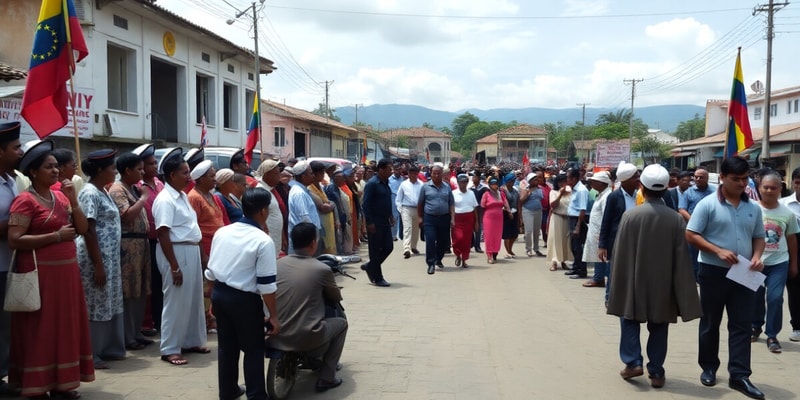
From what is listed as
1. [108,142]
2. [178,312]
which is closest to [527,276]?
[178,312]

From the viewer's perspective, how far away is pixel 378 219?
10094mm

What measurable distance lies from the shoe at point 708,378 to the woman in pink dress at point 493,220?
7488 mm

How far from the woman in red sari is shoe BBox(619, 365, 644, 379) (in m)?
4.32

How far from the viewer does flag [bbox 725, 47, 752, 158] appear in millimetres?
11586

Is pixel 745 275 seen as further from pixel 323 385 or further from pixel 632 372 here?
pixel 323 385

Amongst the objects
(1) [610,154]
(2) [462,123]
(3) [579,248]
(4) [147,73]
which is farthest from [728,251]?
(2) [462,123]

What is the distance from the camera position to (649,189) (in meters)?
5.37

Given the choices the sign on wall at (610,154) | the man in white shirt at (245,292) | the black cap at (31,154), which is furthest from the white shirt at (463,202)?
the sign on wall at (610,154)

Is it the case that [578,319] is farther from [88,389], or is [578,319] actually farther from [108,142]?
[108,142]

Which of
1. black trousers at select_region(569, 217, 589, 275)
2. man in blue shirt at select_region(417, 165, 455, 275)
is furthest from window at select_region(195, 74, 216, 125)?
black trousers at select_region(569, 217, 589, 275)

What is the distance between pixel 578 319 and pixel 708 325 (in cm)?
261

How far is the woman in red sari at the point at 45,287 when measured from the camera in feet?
15.2

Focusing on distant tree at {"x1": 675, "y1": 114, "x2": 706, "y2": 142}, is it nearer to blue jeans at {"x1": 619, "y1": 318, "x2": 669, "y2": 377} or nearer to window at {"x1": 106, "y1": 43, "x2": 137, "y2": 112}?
window at {"x1": 106, "y1": 43, "x2": 137, "y2": 112}

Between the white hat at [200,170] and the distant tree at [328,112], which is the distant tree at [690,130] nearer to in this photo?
the distant tree at [328,112]
